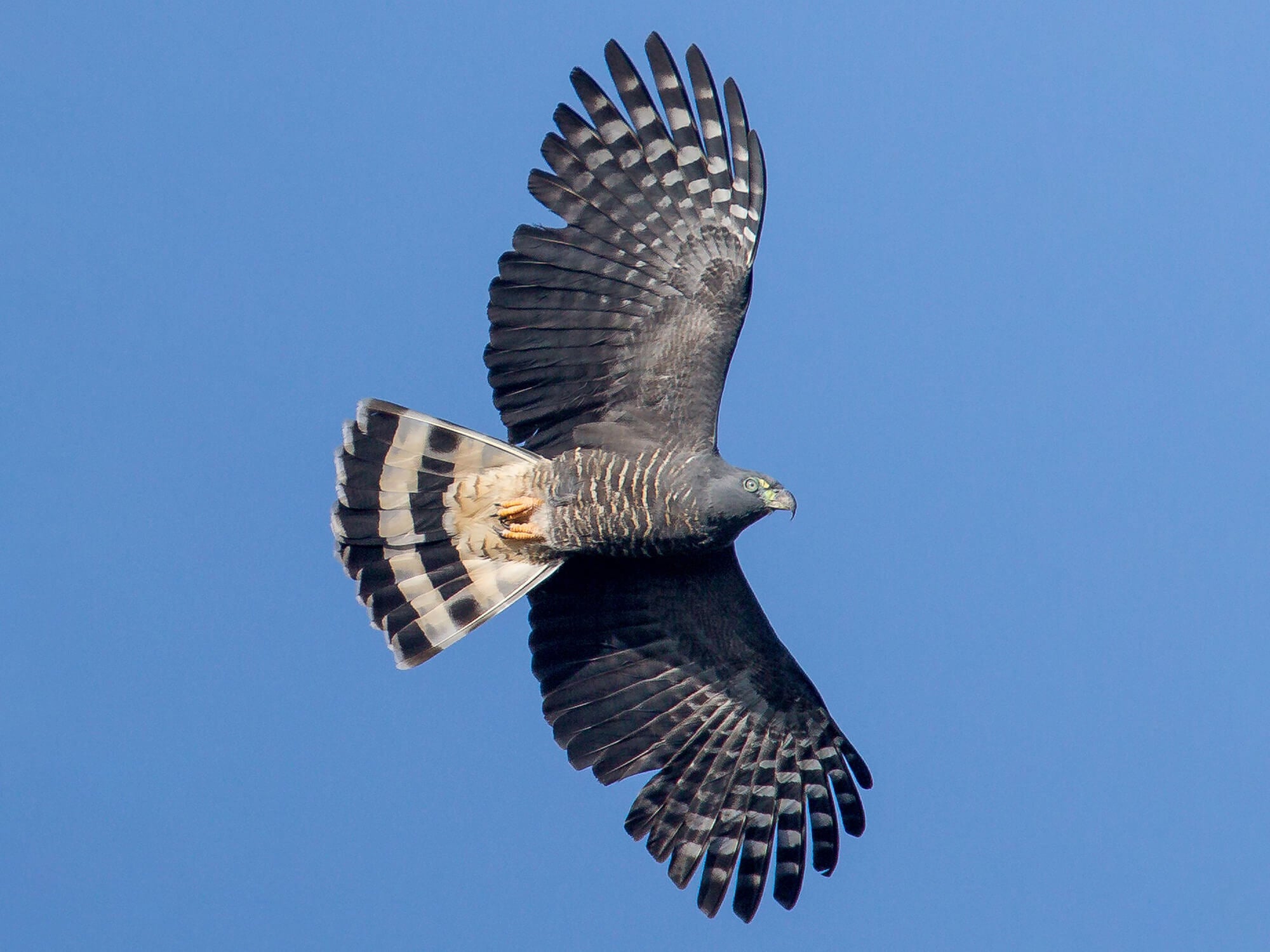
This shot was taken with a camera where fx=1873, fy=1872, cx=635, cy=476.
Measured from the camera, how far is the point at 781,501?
8852 mm

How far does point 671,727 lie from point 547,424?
1.70 meters

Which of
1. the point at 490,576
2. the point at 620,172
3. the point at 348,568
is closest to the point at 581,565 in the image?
the point at 490,576

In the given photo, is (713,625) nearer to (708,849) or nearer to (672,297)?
(708,849)

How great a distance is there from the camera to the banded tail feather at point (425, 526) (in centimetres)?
928

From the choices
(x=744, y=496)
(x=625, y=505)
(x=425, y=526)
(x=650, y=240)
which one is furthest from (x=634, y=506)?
(x=650, y=240)

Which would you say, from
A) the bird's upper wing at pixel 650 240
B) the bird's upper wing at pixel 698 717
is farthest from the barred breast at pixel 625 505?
the bird's upper wing at pixel 698 717

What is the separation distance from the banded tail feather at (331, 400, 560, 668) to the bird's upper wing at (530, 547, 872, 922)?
36cm

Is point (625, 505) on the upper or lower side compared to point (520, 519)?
lower

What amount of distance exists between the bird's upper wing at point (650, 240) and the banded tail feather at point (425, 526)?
62 cm

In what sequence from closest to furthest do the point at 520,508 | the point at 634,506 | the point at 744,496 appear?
the point at 744,496 < the point at 634,506 < the point at 520,508

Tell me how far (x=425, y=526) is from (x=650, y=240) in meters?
1.84

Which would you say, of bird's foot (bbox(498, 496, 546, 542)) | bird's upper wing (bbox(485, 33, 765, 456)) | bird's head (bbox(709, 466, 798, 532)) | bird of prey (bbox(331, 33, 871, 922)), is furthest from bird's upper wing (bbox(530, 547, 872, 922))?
bird's upper wing (bbox(485, 33, 765, 456))

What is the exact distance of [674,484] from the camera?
8906 mm

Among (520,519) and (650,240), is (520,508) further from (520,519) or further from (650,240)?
(650,240)
